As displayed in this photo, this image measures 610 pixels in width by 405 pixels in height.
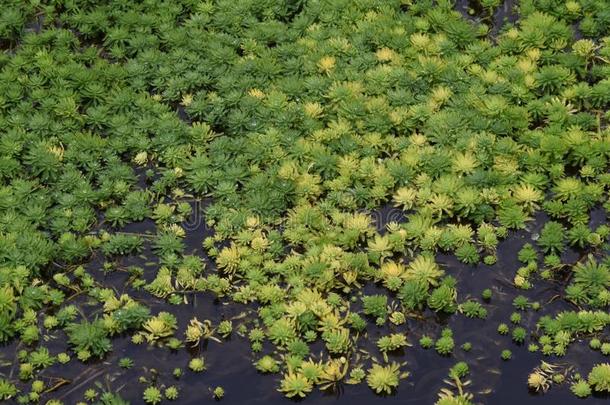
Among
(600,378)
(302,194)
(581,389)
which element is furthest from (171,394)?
(600,378)

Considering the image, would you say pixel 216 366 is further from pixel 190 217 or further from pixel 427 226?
pixel 427 226

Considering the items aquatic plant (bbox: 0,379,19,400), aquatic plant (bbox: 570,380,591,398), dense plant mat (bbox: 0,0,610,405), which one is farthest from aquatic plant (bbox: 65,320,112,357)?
aquatic plant (bbox: 570,380,591,398)

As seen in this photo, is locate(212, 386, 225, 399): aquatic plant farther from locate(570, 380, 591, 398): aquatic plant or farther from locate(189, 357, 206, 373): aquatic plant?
locate(570, 380, 591, 398): aquatic plant

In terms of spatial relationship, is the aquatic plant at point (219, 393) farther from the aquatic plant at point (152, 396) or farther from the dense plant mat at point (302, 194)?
the aquatic plant at point (152, 396)

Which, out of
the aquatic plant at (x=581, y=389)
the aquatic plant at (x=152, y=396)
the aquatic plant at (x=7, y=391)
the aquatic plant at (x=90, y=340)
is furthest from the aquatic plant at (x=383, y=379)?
the aquatic plant at (x=7, y=391)

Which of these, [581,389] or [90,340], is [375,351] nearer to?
[581,389]

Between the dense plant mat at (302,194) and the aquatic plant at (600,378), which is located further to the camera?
the dense plant mat at (302,194)

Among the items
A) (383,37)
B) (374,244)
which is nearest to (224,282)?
(374,244)

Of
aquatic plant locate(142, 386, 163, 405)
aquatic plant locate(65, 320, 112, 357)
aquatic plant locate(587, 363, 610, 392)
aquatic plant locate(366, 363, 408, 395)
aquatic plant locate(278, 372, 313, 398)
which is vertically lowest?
aquatic plant locate(142, 386, 163, 405)
